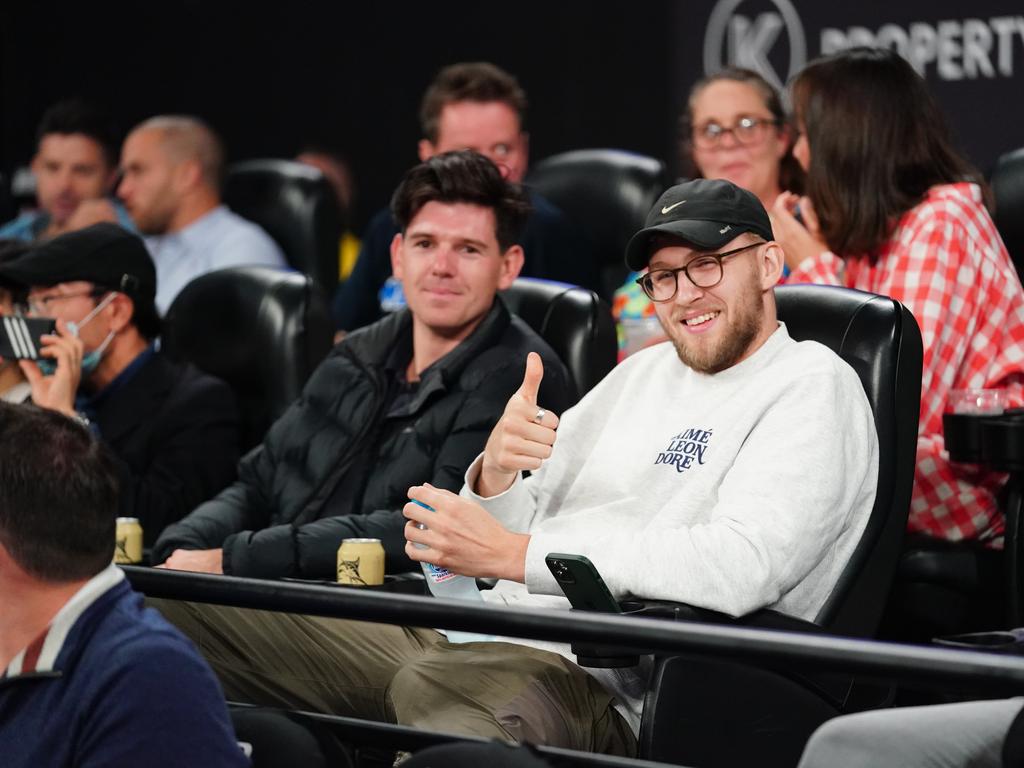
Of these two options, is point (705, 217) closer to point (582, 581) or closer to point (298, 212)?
point (582, 581)

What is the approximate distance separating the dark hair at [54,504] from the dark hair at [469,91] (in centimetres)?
273

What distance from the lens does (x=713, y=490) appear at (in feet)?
7.62

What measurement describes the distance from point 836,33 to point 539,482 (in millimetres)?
2359

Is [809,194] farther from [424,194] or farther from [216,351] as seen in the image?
[216,351]

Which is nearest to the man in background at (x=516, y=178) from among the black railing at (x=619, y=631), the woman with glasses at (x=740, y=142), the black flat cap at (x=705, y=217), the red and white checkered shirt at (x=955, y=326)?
the woman with glasses at (x=740, y=142)

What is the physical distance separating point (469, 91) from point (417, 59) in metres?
1.85

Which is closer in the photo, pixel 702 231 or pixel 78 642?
pixel 78 642

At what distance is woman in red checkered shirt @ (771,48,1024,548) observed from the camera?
2.91 m

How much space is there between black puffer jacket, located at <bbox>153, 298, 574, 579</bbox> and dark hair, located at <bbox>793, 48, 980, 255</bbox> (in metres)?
0.67

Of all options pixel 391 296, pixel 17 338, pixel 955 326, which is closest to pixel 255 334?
pixel 17 338

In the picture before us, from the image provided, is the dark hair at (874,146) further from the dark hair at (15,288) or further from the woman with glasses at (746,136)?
the dark hair at (15,288)

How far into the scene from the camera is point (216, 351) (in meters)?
3.65

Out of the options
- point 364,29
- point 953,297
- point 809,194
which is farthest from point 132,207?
point 953,297

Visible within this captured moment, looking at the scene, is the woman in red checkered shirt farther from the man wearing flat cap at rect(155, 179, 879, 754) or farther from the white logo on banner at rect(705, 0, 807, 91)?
the white logo on banner at rect(705, 0, 807, 91)
